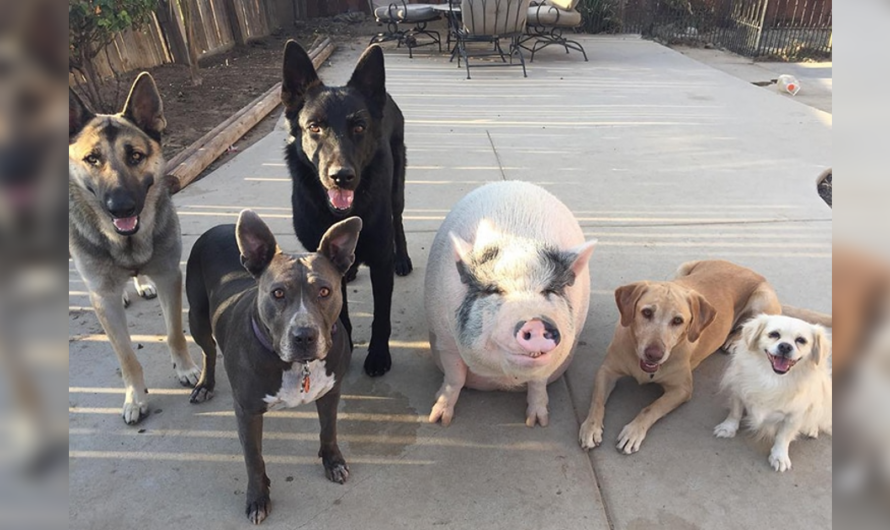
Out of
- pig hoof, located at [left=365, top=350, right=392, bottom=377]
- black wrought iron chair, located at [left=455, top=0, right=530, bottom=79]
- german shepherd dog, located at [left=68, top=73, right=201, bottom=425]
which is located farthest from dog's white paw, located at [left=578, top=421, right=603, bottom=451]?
black wrought iron chair, located at [left=455, top=0, right=530, bottom=79]

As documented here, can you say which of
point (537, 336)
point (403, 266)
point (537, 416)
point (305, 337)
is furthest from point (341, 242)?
point (403, 266)

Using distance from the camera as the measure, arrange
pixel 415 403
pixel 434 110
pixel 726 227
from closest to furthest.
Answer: pixel 415 403, pixel 726 227, pixel 434 110

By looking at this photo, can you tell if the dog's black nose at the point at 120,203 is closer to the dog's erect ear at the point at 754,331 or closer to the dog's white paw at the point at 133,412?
the dog's white paw at the point at 133,412

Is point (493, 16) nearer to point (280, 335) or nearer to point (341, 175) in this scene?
point (341, 175)

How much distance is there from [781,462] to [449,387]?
1720mm

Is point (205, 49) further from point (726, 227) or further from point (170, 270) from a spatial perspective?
point (726, 227)

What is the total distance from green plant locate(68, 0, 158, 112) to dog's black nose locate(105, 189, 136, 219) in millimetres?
3613

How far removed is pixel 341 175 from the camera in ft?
9.23

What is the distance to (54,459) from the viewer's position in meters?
0.75

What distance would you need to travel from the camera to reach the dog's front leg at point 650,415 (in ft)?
9.29

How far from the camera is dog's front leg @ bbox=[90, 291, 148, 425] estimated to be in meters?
2.80

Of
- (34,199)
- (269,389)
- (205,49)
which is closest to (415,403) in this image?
(269,389)

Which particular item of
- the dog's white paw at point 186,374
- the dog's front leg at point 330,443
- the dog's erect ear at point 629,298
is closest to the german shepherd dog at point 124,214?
the dog's white paw at point 186,374

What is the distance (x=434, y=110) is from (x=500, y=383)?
20.2ft
